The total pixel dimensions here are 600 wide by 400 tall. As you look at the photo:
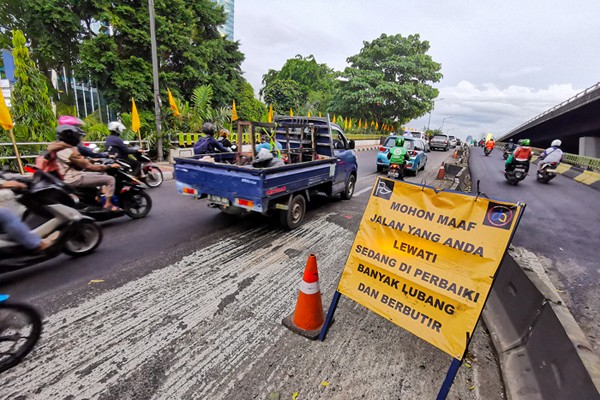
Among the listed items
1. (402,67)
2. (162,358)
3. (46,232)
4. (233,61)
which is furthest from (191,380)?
(402,67)

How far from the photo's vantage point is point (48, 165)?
4469 mm

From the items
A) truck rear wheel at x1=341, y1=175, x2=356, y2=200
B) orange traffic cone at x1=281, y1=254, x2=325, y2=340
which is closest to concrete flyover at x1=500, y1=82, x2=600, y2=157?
truck rear wheel at x1=341, y1=175, x2=356, y2=200

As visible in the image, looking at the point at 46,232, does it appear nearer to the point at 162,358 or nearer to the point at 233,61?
the point at 162,358

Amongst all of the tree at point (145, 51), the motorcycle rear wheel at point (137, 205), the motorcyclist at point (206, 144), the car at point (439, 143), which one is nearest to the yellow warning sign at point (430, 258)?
the motorcycle rear wheel at point (137, 205)

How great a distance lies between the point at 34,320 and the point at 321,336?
8.35 ft

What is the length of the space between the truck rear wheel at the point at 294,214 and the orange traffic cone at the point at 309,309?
2543mm

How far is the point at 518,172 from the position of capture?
10922mm


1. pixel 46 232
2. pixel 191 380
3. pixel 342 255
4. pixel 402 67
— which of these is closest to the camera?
pixel 191 380

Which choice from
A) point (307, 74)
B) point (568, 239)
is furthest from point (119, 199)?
point (307, 74)

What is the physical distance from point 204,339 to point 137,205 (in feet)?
13.3

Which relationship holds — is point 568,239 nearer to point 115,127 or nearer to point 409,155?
point 409,155

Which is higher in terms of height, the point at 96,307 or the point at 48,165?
the point at 48,165

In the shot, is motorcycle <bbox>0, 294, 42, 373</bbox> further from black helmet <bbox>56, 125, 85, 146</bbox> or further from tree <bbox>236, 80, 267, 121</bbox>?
tree <bbox>236, 80, 267, 121</bbox>

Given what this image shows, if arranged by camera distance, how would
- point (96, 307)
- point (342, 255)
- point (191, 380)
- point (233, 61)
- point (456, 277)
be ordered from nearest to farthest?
point (456, 277)
point (191, 380)
point (96, 307)
point (342, 255)
point (233, 61)
